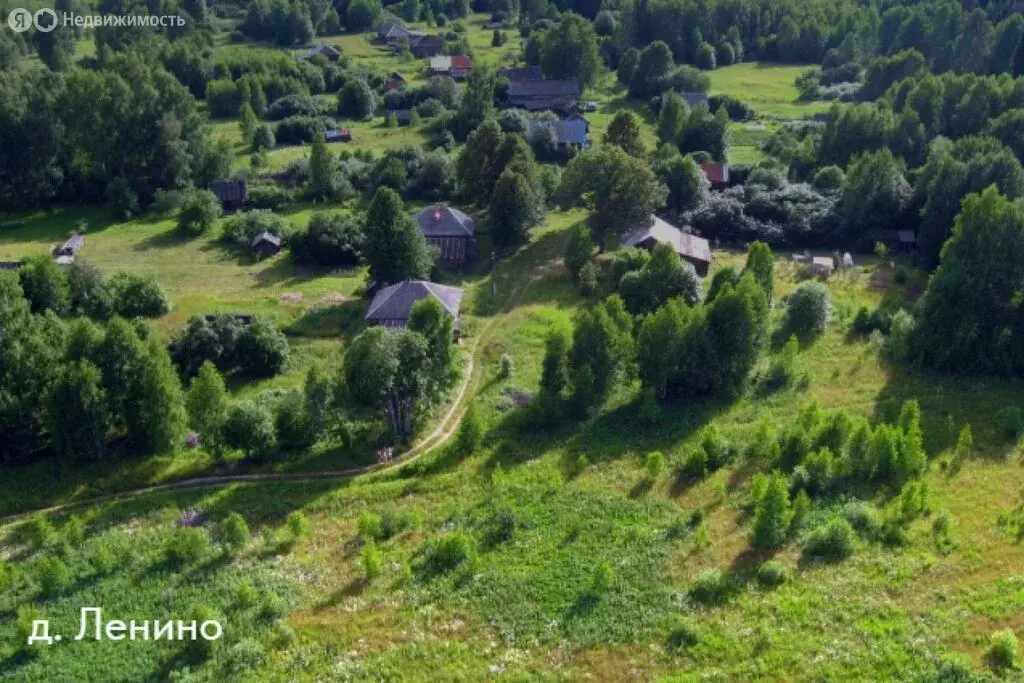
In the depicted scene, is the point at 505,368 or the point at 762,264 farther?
the point at 762,264

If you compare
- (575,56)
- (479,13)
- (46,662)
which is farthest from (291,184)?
(479,13)

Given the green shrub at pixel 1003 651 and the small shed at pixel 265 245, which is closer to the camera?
the green shrub at pixel 1003 651

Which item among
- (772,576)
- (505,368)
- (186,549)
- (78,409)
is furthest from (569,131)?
(186,549)

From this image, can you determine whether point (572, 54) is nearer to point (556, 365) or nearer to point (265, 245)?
point (265, 245)

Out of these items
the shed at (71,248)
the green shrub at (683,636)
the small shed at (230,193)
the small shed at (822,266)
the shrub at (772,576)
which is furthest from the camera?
the small shed at (230,193)

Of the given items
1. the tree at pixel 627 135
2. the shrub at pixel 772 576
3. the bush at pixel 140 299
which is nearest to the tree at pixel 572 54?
the tree at pixel 627 135

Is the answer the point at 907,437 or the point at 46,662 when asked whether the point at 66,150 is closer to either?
the point at 46,662

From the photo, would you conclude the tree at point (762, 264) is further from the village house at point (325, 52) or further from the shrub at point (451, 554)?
the village house at point (325, 52)
